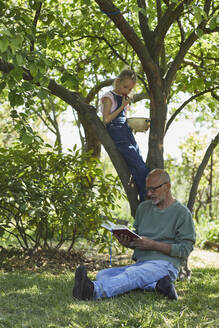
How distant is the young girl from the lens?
5020 mm

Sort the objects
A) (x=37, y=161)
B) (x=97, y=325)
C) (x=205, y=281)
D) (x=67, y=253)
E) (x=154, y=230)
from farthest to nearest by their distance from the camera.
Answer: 1. (x=67, y=253)
2. (x=37, y=161)
3. (x=205, y=281)
4. (x=154, y=230)
5. (x=97, y=325)

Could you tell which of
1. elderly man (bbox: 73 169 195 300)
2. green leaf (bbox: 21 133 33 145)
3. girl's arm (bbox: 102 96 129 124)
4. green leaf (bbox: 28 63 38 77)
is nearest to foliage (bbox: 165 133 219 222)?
girl's arm (bbox: 102 96 129 124)

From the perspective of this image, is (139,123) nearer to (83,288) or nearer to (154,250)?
(154,250)

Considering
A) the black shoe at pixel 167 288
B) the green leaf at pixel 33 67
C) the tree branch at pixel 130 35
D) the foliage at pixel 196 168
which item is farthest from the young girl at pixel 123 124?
the foliage at pixel 196 168

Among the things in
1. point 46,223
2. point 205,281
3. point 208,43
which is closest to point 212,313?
point 205,281

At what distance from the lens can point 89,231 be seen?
6016 mm

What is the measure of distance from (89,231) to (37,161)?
1.22 metres

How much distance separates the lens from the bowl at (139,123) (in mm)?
5121

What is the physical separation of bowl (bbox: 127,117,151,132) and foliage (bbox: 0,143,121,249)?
98 cm

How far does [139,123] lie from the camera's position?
16.9ft

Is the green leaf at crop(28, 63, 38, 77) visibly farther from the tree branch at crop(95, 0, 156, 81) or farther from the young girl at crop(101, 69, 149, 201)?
the young girl at crop(101, 69, 149, 201)

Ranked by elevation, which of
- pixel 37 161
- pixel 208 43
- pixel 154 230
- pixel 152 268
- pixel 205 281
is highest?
pixel 208 43

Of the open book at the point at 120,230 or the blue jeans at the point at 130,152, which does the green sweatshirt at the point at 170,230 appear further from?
the blue jeans at the point at 130,152

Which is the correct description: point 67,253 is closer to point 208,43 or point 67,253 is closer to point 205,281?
point 205,281
